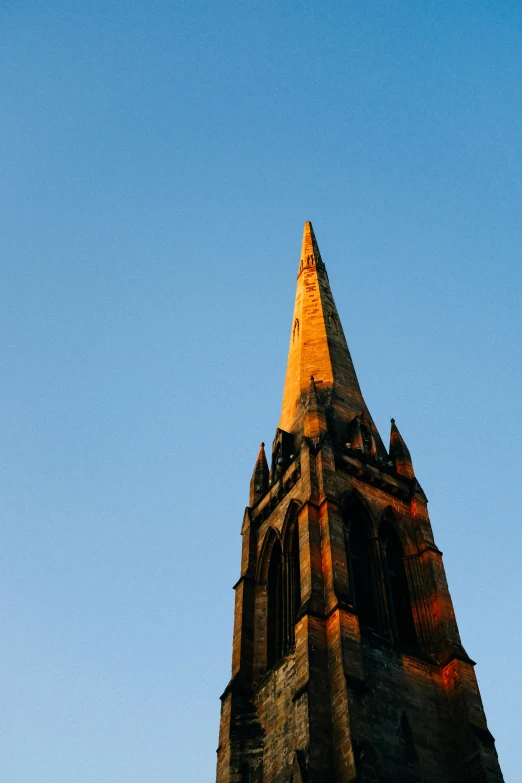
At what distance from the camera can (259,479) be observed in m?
38.5

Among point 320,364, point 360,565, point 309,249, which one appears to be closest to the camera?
point 360,565

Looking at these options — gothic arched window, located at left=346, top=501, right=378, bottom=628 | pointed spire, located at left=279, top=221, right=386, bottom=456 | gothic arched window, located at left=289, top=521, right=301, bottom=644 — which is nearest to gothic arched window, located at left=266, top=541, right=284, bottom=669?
gothic arched window, located at left=289, top=521, right=301, bottom=644

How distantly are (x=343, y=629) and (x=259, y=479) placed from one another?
1264 centimetres

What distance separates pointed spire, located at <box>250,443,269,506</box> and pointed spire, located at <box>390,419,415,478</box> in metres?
5.40

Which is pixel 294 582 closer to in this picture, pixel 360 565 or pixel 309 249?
pixel 360 565

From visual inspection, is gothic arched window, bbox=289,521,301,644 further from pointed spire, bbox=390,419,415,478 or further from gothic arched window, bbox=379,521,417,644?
pointed spire, bbox=390,419,415,478

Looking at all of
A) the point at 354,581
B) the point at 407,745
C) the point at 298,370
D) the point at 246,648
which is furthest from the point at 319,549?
the point at 298,370

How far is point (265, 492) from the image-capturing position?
36688 millimetres

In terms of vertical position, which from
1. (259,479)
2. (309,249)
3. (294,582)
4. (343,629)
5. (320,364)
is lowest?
(343,629)

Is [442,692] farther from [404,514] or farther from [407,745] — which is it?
[404,514]

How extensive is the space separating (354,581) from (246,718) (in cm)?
574

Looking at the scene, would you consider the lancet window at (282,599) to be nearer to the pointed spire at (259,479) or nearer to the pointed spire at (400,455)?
the pointed spire at (259,479)

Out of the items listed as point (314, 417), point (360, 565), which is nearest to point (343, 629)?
point (360, 565)

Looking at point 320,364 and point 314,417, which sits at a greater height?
point 320,364
